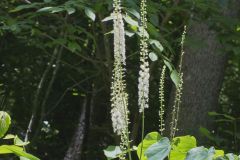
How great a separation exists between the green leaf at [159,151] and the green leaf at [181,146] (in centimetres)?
18

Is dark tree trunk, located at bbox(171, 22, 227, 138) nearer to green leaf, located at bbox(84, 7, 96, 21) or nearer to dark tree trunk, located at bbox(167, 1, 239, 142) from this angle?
dark tree trunk, located at bbox(167, 1, 239, 142)

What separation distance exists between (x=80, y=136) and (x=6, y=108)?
2.82 feet

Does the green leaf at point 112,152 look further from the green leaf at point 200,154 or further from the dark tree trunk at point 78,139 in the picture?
the dark tree trunk at point 78,139

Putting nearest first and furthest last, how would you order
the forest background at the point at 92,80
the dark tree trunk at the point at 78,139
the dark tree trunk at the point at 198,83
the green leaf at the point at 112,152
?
the green leaf at the point at 112,152, the forest background at the point at 92,80, the dark tree trunk at the point at 198,83, the dark tree trunk at the point at 78,139

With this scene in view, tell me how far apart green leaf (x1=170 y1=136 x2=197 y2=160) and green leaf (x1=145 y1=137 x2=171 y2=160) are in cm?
18

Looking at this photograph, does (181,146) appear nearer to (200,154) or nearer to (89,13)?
(200,154)

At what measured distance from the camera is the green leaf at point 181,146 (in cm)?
164

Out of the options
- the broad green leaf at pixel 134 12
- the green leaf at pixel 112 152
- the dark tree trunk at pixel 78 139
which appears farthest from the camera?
the dark tree trunk at pixel 78 139

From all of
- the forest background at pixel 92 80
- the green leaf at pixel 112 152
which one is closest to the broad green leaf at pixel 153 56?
the forest background at pixel 92 80

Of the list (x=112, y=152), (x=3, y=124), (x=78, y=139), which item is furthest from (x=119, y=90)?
(x=78, y=139)

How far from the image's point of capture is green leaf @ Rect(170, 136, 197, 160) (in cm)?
164

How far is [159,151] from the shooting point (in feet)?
4.71

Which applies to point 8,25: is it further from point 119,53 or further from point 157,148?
point 157,148

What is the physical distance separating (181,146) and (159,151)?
0.24m
